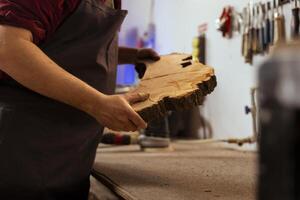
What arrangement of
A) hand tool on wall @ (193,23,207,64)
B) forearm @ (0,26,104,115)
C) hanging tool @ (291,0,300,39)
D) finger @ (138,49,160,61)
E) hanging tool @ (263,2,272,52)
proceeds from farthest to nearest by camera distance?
hand tool on wall @ (193,23,207,64) → hanging tool @ (263,2,272,52) → hanging tool @ (291,0,300,39) → finger @ (138,49,160,61) → forearm @ (0,26,104,115)

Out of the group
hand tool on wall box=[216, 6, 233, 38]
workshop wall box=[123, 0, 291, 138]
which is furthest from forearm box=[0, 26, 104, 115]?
hand tool on wall box=[216, 6, 233, 38]

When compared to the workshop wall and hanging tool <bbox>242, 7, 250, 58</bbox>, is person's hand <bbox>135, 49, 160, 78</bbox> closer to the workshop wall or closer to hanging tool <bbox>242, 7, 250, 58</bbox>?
the workshop wall

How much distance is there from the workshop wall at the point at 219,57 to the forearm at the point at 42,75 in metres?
0.83

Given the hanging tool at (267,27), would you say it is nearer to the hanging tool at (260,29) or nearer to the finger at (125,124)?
the hanging tool at (260,29)

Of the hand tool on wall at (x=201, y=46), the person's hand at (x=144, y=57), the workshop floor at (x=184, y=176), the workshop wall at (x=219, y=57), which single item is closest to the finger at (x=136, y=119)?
the workshop floor at (x=184, y=176)

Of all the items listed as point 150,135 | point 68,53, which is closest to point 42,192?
point 68,53

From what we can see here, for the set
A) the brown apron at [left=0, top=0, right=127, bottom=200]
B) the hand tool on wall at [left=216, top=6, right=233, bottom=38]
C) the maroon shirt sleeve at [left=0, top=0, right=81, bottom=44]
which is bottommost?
the brown apron at [left=0, top=0, right=127, bottom=200]

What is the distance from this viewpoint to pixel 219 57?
1926 millimetres

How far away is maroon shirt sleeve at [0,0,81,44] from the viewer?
67 cm

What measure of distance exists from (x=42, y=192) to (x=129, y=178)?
215 millimetres

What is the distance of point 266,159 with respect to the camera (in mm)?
237

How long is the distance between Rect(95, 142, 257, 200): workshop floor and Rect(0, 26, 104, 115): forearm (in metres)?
0.21

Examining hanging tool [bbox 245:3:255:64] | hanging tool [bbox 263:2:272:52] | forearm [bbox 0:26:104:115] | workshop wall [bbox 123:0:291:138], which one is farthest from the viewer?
workshop wall [bbox 123:0:291:138]

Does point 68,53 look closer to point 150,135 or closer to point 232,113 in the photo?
point 150,135
